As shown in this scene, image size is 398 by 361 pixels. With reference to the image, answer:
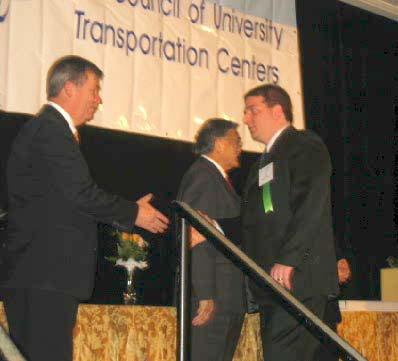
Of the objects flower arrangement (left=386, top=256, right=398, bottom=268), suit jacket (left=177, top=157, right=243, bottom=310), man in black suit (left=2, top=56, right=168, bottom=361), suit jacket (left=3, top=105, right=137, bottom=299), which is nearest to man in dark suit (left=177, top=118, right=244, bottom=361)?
suit jacket (left=177, top=157, right=243, bottom=310)

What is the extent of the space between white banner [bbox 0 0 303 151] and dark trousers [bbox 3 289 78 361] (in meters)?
1.42

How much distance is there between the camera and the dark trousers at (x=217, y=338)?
10.1 feet

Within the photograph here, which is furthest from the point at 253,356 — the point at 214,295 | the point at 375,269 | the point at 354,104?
the point at 354,104

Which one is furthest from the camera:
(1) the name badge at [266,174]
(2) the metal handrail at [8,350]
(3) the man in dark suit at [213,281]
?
(3) the man in dark suit at [213,281]

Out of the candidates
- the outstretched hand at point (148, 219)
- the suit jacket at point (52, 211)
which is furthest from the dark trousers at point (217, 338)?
the suit jacket at point (52, 211)

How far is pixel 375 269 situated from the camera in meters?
5.19

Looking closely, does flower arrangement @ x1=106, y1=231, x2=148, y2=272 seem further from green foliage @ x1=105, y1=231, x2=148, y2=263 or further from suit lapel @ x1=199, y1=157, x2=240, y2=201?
suit lapel @ x1=199, y1=157, x2=240, y2=201

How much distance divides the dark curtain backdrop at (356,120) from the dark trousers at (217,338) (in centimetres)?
199

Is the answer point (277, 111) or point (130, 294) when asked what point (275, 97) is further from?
point (130, 294)

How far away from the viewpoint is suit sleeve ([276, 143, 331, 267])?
107 inches

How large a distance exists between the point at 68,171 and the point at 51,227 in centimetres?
22

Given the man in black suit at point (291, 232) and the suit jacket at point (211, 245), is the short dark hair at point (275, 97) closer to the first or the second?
the man in black suit at point (291, 232)

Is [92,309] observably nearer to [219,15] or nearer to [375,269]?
[219,15]

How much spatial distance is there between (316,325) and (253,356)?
1944mm
